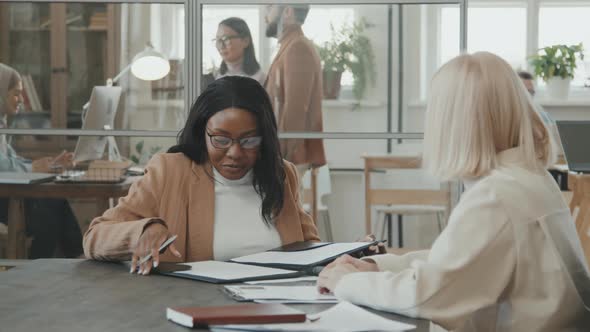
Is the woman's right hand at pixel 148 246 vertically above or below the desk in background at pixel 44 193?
above

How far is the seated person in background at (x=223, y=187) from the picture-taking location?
2.26 meters

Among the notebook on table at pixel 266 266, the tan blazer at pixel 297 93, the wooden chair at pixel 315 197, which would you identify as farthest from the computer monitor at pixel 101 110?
the notebook on table at pixel 266 266

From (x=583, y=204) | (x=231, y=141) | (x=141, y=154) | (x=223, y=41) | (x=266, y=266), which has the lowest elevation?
(x=583, y=204)

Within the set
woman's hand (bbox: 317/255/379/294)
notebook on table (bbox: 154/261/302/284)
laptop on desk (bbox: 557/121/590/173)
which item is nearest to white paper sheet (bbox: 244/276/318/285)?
notebook on table (bbox: 154/261/302/284)

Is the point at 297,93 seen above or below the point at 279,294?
above

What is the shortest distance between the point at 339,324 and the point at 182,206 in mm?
966

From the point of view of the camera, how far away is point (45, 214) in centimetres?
386

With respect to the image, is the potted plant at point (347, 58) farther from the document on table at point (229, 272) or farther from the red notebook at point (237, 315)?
the red notebook at point (237, 315)

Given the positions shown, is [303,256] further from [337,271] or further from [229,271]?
[337,271]

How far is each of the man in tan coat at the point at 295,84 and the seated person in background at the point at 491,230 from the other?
7.41 ft

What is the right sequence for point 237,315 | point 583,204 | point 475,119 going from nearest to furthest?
point 237,315 → point 475,119 → point 583,204

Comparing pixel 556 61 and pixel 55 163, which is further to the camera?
pixel 556 61

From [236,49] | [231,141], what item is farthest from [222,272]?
[236,49]

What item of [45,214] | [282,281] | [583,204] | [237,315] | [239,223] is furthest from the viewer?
[583,204]
